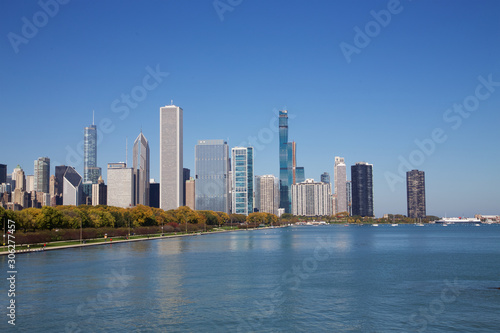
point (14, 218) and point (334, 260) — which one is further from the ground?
point (14, 218)

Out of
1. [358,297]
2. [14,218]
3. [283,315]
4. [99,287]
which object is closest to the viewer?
[283,315]

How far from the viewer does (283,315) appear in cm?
4184

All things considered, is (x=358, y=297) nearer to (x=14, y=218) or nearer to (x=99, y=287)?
(x=99, y=287)

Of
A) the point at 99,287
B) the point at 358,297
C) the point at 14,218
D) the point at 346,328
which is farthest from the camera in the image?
the point at 14,218

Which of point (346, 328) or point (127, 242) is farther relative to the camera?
point (127, 242)

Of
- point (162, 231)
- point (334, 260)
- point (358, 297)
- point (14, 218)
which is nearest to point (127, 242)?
point (14, 218)

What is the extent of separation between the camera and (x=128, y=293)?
5116 cm

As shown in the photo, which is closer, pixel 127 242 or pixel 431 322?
pixel 431 322

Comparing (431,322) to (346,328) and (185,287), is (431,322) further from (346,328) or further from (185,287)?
(185,287)

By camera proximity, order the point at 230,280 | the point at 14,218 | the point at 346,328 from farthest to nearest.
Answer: the point at 14,218 → the point at 230,280 → the point at 346,328

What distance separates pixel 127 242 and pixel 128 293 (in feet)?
288

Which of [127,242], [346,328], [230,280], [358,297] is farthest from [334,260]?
[127,242]

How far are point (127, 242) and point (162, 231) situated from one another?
48.5 m

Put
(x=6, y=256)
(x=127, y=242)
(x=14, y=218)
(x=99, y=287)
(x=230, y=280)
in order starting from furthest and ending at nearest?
1. (x=127, y=242)
2. (x=14, y=218)
3. (x=6, y=256)
4. (x=230, y=280)
5. (x=99, y=287)
